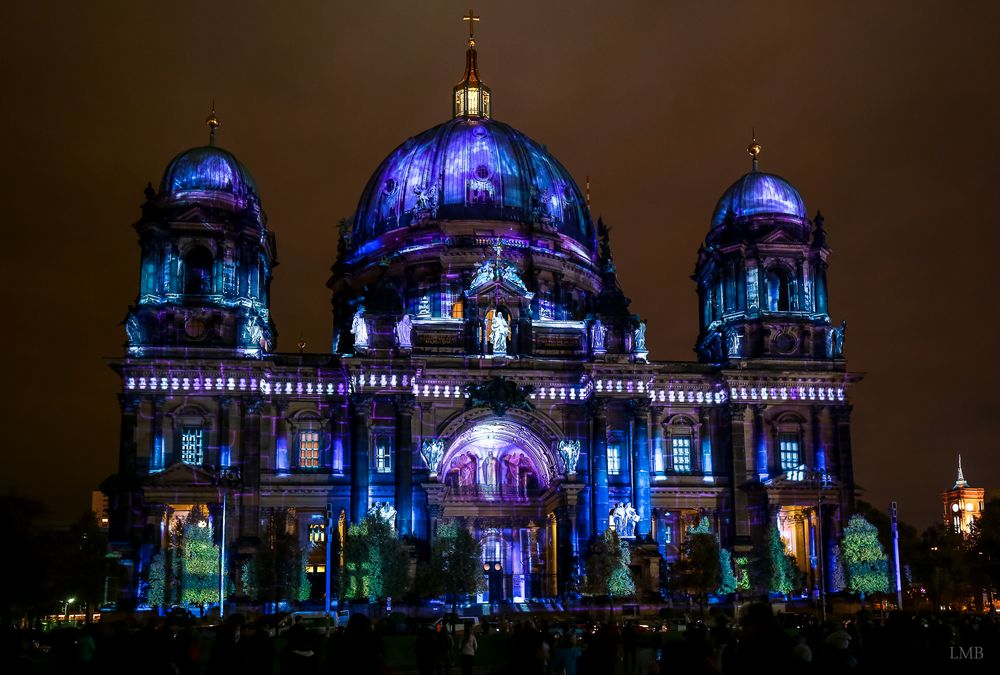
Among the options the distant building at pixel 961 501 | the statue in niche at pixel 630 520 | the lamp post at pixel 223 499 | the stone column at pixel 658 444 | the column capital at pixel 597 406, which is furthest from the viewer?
the distant building at pixel 961 501

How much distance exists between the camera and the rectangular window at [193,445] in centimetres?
7456

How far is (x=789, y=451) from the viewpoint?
8044cm

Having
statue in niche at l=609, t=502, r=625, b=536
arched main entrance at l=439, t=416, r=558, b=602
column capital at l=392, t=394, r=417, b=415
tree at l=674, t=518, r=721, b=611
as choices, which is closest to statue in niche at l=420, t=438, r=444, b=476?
column capital at l=392, t=394, r=417, b=415

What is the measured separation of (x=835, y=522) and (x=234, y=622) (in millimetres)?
61268

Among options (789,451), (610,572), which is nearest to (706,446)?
(789,451)

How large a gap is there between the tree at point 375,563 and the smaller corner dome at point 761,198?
34027 millimetres

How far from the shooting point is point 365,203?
9575 centimetres

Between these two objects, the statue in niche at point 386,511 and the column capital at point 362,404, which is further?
the column capital at point 362,404

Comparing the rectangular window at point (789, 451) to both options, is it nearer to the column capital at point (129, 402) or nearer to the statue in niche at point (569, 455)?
the statue in niche at point (569, 455)

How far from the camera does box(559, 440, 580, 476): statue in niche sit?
7600cm

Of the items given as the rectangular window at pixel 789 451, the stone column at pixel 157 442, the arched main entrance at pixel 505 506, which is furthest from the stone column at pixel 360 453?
the rectangular window at pixel 789 451

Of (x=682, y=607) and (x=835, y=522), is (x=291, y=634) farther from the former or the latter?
(x=835, y=522)

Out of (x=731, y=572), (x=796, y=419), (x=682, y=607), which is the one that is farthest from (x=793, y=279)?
(x=682, y=607)

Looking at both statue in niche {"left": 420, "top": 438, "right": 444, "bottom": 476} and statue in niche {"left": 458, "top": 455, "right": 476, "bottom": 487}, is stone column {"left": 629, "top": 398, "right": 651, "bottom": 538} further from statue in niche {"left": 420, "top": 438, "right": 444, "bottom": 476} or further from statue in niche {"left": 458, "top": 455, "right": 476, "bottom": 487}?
statue in niche {"left": 420, "top": 438, "right": 444, "bottom": 476}
